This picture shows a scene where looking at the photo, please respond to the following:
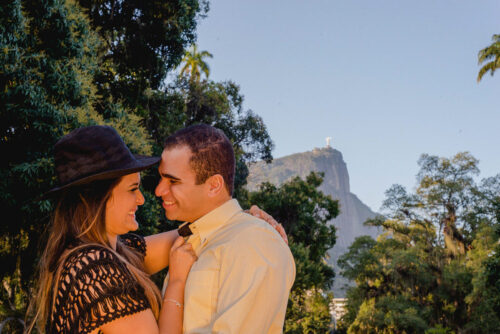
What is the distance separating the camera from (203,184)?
7.42ft

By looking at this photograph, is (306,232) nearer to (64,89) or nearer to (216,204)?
(64,89)

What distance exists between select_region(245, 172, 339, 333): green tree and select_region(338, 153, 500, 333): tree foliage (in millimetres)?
6288

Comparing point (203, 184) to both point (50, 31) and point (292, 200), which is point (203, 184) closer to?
point (50, 31)

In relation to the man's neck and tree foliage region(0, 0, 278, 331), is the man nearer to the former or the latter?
the man's neck

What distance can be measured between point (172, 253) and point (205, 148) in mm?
566

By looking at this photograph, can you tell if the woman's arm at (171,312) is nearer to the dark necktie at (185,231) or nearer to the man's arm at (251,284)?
the dark necktie at (185,231)

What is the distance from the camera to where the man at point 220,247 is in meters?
1.81

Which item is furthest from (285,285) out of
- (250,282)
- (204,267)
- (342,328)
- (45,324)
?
(342,328)

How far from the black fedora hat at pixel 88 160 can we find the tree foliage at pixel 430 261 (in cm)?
2585

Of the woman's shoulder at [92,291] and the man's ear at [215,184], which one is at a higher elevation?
the man's ear at [215,184]

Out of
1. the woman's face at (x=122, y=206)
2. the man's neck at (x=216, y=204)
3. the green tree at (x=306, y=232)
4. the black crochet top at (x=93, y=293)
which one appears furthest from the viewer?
the green tree at (x=306, y=232)

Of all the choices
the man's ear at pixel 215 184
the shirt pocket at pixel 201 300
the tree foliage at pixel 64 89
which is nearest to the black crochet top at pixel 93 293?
the shirt pocket at pixel 201 300

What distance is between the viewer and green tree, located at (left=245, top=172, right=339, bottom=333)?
2369 cm

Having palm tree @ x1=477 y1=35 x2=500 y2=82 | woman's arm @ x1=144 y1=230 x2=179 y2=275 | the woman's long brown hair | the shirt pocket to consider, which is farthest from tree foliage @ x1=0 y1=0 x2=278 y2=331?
palm tree @ x1=477 y1=35 x2=500 y2=82
